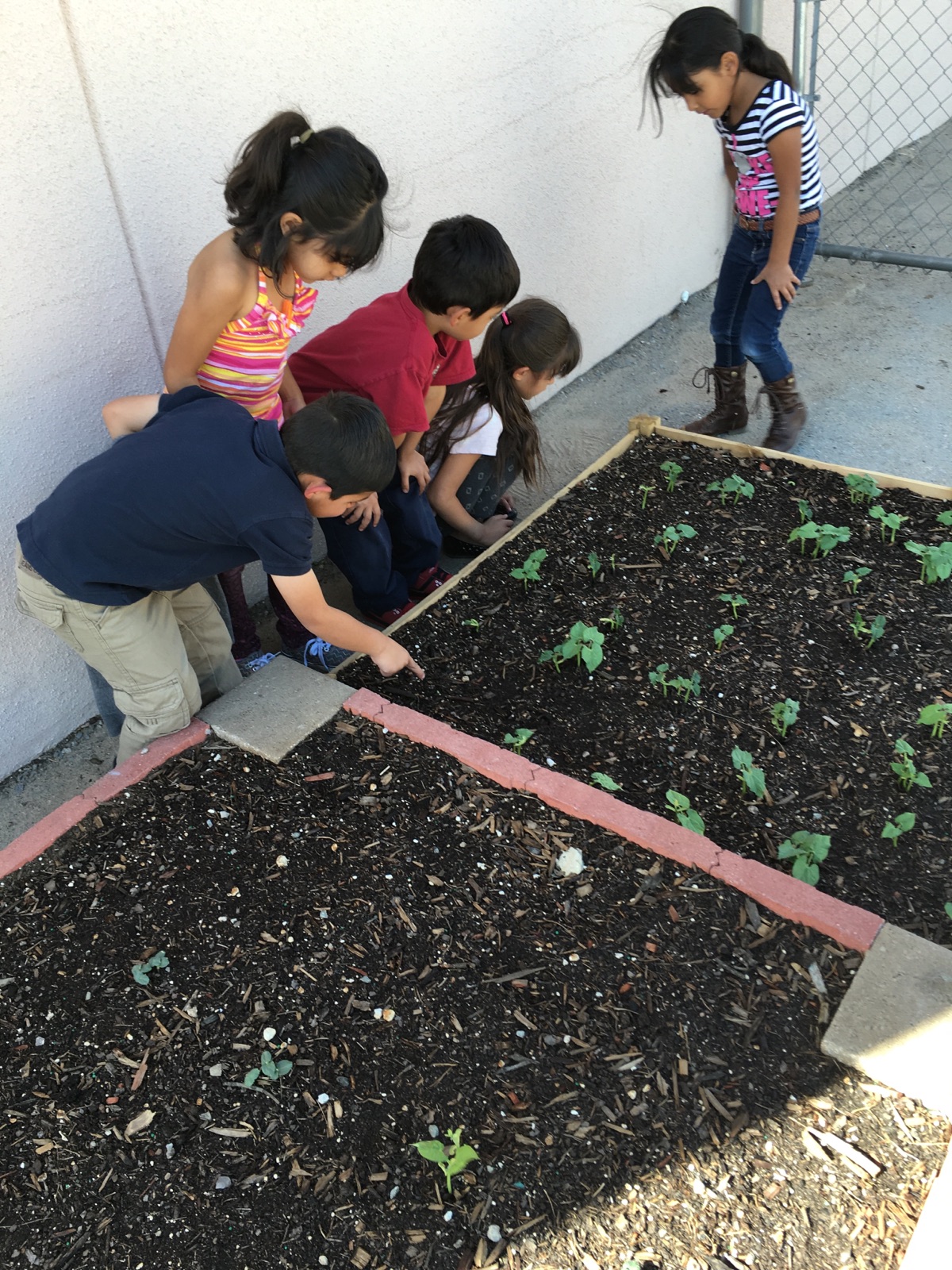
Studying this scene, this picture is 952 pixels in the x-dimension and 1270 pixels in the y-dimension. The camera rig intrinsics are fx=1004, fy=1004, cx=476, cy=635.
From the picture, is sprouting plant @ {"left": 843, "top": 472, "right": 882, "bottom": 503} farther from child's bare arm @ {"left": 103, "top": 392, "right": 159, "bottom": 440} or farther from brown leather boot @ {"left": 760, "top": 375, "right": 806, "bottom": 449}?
child's bare arm @ {"left": 103, "top": 392, "right": 159, "bottom": 440}

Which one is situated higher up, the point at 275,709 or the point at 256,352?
the point at 256,352

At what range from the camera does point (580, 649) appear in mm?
2771

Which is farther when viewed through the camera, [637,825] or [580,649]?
[580,649]

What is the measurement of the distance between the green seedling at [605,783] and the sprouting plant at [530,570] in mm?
865

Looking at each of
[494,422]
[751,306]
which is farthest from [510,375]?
[751,306]

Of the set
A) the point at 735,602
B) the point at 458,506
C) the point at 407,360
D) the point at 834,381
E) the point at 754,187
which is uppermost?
the point at 754,187

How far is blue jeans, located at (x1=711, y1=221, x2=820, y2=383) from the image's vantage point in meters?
3.54

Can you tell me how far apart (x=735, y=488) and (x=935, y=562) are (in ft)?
2.35

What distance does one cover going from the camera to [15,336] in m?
2.41

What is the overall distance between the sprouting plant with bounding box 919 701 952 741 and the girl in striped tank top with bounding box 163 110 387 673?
5.68 feet

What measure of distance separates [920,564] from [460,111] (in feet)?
7.28

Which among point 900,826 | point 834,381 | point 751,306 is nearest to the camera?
point 900,826

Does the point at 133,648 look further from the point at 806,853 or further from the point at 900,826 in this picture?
the point at 900,826

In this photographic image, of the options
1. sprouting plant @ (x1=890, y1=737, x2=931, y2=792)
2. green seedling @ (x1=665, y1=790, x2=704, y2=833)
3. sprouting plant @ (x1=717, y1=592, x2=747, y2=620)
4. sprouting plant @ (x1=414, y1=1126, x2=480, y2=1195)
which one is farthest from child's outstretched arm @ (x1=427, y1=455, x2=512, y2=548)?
sprouting plant @ (x1=414, y1=1126, x2=480, y2=1195)
